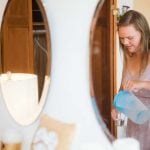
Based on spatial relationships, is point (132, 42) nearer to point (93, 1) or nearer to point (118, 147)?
point (93, 1)

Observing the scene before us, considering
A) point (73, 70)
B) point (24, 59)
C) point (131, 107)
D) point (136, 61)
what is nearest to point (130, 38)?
point (136, 61)

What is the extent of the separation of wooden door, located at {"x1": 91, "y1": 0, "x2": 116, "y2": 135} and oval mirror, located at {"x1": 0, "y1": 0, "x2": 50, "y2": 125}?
0.96 feet

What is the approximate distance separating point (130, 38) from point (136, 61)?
→ 0.09 m

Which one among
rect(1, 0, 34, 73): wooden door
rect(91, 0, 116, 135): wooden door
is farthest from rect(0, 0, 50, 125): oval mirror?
rect(91, 0, 116, 135): wooden door

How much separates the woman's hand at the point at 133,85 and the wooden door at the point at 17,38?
594 millimetres

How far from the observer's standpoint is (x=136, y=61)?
3.55ft

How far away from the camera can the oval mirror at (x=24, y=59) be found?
148cm

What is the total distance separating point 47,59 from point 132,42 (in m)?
0.50

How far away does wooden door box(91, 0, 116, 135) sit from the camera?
1.15 m

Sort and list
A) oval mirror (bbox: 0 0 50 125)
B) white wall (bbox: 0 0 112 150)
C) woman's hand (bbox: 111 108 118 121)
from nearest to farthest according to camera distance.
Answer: woman's hand (bbox: 111 108 118 121) → white wall (bbox: 0 0 112 150) → oval mirror (bbox: 0 0 50 125)

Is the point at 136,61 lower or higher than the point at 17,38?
lower

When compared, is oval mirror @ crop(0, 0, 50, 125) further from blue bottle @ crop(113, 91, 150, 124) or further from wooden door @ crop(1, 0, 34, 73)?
blue bottle @ crop(113, 91, 150, 124)

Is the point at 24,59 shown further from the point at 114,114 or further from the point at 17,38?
the point at 114,114

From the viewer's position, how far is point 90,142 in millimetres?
1320
